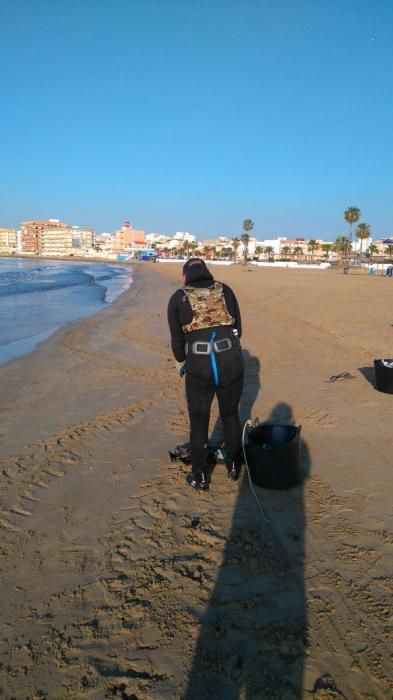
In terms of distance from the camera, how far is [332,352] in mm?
9633

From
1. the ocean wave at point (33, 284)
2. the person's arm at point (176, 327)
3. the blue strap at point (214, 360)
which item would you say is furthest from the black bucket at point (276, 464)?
the ocean wave at point (33, 284)

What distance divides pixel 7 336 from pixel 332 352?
30.5ft

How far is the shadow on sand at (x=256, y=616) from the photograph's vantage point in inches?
84.5

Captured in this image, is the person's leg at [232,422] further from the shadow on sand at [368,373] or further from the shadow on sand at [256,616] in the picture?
the shadow on sand at [368,373]

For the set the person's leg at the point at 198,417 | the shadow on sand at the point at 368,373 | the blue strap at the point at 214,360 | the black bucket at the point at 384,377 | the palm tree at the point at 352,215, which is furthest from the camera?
the palm tree at the point at 352,215

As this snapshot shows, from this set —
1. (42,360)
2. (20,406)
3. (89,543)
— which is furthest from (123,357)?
(89,543)

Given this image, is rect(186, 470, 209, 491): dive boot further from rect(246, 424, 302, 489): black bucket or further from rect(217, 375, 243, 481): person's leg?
rect(246, 424, 302, 489): black bucket

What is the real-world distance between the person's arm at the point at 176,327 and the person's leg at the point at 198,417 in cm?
21

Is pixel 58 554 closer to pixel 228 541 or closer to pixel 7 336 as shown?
pixel 228 541

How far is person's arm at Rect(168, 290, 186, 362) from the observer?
370cm

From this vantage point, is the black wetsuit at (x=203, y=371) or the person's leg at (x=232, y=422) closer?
the black wetsuit at (x=203, y=371)

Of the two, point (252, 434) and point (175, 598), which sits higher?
point (252, 434)

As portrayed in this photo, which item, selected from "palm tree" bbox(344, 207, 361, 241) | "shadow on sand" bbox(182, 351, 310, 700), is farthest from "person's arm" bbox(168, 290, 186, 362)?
"palm tree" bbox(344, 207, 361, 241)

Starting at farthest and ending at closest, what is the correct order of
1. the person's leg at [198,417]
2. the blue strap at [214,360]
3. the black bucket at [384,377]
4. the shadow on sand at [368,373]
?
the shadow on sand at [368,373] → the black bucket at [384,377] → the person's leg at [198,417] → the blue strap at [214,360]
